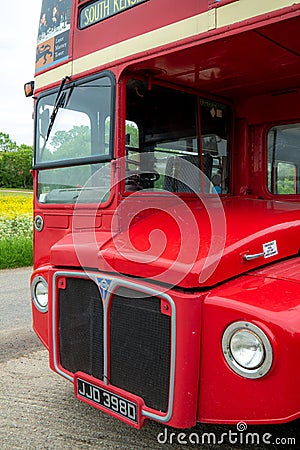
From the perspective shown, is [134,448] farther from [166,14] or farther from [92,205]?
[166,14]

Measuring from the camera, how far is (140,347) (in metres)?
2.63

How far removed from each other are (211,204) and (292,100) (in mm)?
1160

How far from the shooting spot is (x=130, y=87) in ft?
11.4

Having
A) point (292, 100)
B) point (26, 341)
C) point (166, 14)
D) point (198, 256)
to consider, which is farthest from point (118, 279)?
point (26, 341)

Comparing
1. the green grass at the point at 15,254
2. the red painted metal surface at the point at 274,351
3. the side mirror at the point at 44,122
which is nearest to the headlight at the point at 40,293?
the side mirror at the point at 44,122

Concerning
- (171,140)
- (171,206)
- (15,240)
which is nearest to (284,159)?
(171,140)

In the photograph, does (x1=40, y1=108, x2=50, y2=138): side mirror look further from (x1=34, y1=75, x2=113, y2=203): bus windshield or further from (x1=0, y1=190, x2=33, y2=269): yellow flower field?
(x1=0, y1=190, x2=33, y2=269): yellow flower field

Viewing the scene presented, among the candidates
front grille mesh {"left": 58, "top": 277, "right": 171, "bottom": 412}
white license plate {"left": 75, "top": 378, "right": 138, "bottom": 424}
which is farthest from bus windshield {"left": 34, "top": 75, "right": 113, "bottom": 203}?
white license plate {"left": 75, "top": 378, "right": 138, "bottom": 424}

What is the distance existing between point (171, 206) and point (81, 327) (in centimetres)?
110

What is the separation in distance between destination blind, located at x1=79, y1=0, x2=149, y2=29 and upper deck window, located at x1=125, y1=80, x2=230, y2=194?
55cm

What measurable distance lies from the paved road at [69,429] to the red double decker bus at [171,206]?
1.36ft

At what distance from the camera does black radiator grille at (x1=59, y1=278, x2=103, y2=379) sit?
9.46ft


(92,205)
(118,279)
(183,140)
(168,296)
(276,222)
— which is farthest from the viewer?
(183,140)

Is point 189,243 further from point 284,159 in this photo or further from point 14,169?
point 14,169
